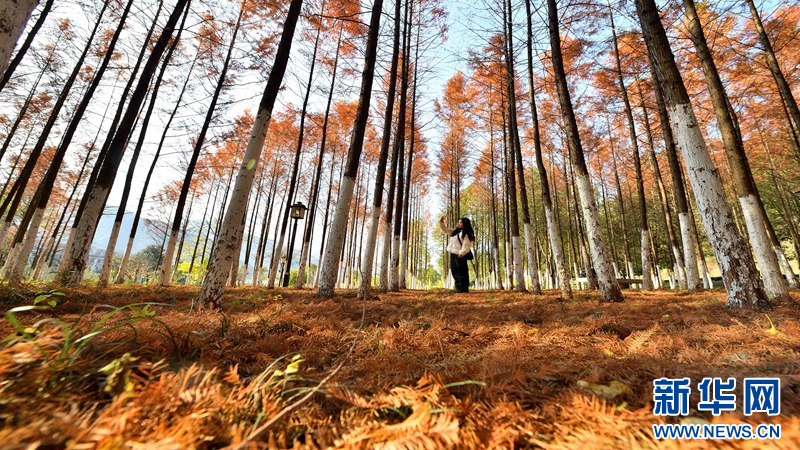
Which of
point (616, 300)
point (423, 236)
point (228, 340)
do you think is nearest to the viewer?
point (228, 340)

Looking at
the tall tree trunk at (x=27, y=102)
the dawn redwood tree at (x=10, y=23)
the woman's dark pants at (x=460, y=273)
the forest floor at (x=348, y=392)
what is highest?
the tall tree trunk at (x=27, y=102)

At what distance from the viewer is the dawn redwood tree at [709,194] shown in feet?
12.2

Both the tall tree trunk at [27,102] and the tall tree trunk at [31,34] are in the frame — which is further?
the tall tree trunk at [27,102]

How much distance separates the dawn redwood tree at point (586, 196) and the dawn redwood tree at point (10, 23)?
7.49 m

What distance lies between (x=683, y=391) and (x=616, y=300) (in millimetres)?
5597

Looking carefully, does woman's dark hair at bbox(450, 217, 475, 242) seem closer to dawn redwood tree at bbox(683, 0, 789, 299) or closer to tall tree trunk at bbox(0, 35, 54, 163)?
dawn redwood tree at bbox(683, 0, 789, 299)

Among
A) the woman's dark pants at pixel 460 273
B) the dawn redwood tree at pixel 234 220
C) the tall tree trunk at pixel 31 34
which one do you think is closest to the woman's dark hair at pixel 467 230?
the woman's dark pants at pixel 460 273

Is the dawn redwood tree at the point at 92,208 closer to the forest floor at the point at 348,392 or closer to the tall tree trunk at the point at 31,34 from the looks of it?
the forest floor at the point at 348,392

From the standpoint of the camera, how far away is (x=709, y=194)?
13.0 ft

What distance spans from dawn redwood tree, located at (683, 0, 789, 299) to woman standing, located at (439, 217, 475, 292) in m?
5.44

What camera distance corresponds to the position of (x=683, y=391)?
3.72 feet

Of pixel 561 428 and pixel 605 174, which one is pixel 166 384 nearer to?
pixel 561 428

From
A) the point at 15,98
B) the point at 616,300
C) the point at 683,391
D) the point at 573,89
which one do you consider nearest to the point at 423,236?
the point at 573,89

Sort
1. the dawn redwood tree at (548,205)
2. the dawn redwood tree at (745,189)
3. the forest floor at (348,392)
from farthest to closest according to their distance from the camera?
the dawn redwood tree at (548,205)
the dawn redwood tree at (745,189)
the forest floor at (348,392)
